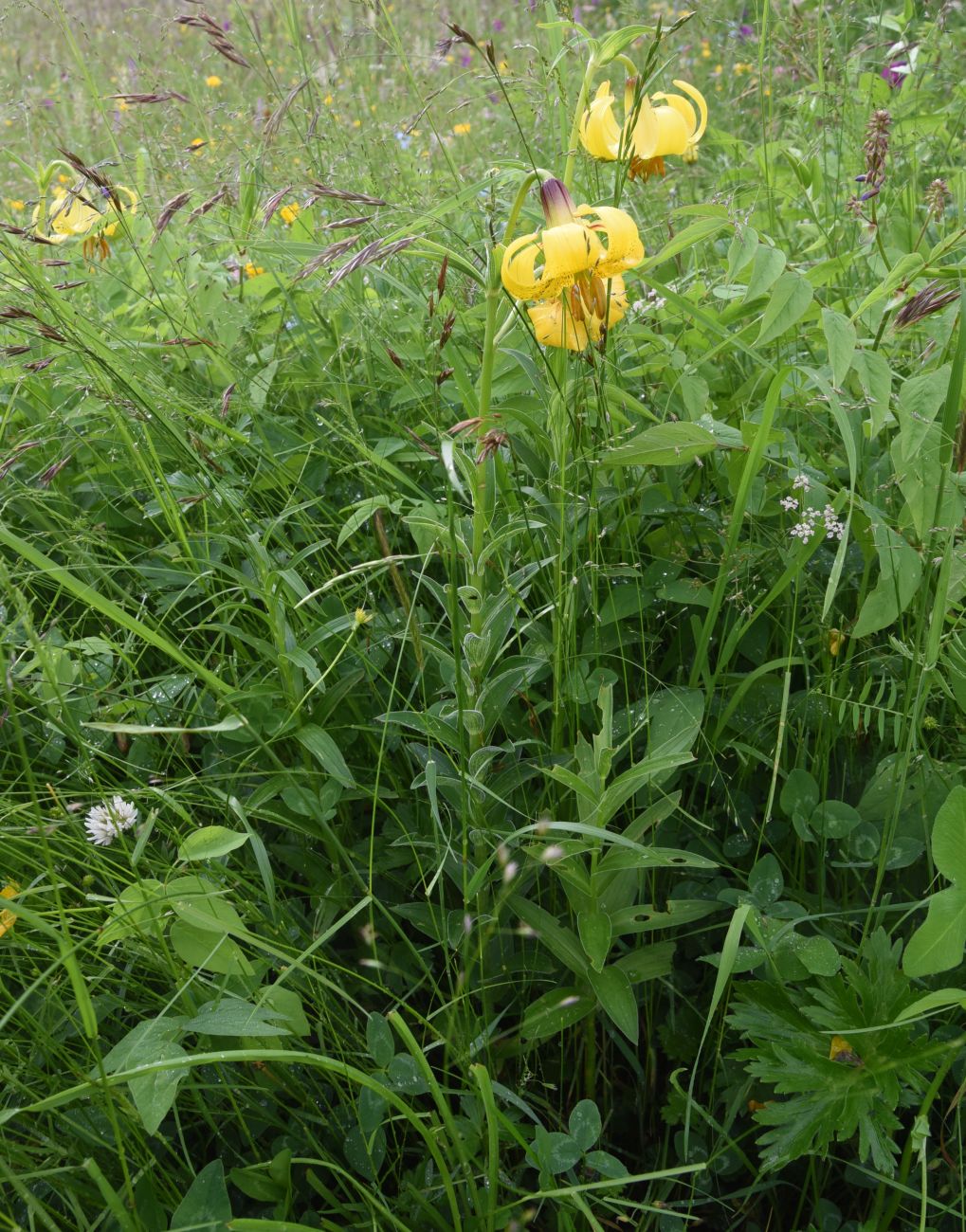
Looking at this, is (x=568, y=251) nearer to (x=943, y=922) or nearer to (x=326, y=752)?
(x=326, y=752)

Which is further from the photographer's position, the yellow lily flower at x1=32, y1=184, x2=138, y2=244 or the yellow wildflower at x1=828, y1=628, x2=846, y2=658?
the yellow lily flower at x1=32, y1=184, x2=138, y2=244

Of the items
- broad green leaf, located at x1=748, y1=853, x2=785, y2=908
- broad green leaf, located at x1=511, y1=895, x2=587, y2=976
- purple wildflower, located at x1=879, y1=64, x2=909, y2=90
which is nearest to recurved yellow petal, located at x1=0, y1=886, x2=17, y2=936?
broad green leaf, located at x1=511, y1=895, x2=587, y2=976

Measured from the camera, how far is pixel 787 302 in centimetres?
111

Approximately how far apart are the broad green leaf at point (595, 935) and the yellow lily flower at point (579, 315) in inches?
24.0

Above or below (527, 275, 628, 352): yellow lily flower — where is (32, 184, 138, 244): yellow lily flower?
above

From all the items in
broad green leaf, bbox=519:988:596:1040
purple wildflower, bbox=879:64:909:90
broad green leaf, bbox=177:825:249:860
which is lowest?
broad green leaf, bbox=519:988:596:1040

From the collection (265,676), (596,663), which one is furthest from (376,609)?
(596,663)

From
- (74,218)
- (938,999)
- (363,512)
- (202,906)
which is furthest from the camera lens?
(74,218)

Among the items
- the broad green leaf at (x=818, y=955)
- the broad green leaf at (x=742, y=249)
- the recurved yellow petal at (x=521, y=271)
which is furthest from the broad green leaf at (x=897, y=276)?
the broad green leaf at (x=818, y=955)

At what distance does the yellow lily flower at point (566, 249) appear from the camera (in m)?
1.03

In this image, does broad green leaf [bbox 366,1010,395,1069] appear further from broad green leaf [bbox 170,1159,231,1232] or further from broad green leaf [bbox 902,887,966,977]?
broad green leaf [bbox 902,887,966,977]

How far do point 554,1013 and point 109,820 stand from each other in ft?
1.72

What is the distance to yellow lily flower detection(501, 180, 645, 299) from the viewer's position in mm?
1032

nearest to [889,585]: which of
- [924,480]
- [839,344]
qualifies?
[924,480]
